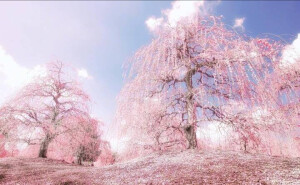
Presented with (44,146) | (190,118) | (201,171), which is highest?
(190,118)

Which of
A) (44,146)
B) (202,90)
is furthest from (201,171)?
(44,146)

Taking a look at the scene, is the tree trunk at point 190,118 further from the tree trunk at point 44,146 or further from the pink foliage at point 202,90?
the tree trunk at point 44,146

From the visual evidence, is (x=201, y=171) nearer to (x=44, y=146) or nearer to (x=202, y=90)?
(x=202, y=90)

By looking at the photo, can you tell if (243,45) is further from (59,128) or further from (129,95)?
(59,128)

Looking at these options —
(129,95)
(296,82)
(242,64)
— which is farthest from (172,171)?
(296,82)

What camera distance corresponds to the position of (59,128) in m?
11.5

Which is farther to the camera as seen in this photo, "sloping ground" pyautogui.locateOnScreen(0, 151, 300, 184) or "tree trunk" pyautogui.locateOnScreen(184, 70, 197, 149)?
"tree trunk" pyautogui.locateOnScreen(184, 70, 197, 149)

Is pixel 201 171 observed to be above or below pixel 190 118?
below

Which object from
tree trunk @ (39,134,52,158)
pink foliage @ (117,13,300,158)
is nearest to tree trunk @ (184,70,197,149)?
pink foliage @ (117,13,300,158)

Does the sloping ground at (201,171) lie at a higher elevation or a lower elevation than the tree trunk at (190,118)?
lower

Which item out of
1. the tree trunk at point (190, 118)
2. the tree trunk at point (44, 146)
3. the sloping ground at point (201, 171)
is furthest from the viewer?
the tree trunk at point (44, 146)

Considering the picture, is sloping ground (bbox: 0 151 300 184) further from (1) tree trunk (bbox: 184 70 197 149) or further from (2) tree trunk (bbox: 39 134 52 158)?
(2) tree trunk (bbox: 39 134 52 158)

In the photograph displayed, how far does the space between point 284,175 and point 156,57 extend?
3.87 m

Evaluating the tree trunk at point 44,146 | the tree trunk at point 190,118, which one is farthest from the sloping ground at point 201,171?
the tree trunk at point 44,146
